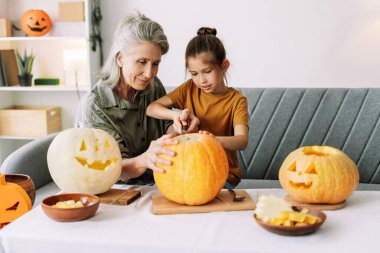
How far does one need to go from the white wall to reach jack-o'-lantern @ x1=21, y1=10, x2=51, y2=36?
464 millimetres

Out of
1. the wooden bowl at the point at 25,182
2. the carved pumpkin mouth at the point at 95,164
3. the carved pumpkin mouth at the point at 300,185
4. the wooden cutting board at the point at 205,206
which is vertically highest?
the carved pumpkin mouth at the point at 95,164

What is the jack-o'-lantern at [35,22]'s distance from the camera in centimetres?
402

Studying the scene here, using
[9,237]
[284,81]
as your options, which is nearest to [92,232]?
[9,237]

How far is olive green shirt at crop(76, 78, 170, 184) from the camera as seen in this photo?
1947 mm

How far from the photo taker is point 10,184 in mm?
1548

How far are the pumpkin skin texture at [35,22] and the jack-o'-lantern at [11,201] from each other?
2.70 metres

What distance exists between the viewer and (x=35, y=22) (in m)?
4.02

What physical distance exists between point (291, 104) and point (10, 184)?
170cm

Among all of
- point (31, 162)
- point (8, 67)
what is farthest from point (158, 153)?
point (8, 67)

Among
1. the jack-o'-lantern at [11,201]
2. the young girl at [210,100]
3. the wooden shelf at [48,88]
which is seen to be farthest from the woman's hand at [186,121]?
the wooden shelf at [48,88]

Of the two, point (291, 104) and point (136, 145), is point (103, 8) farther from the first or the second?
point (136, 145)

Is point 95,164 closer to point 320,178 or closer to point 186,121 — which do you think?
point 186,121

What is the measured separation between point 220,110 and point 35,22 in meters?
2.51

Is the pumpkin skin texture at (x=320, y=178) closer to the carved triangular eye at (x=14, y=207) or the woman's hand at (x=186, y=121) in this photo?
the woman's hand at (x=186, y=121)
